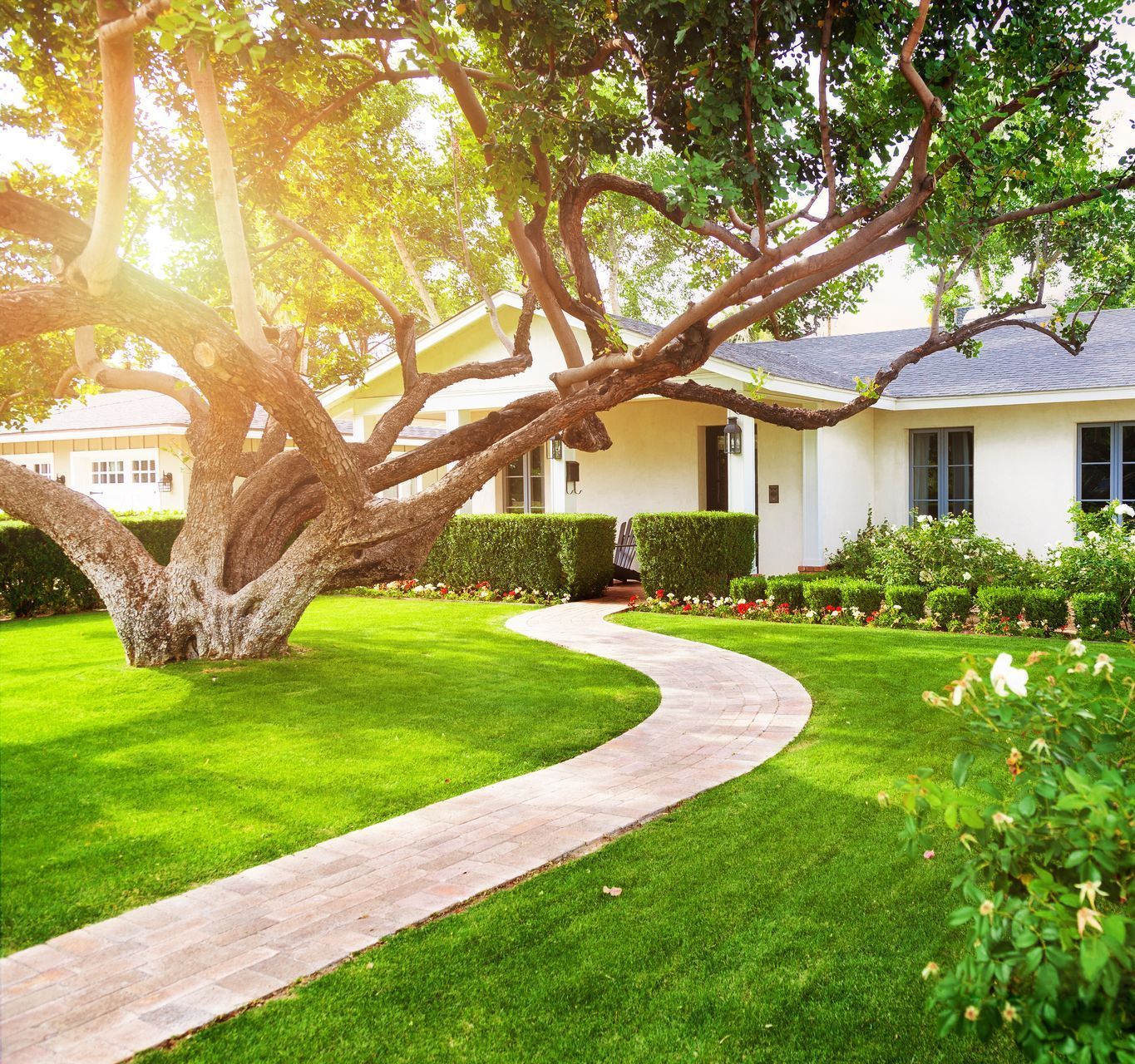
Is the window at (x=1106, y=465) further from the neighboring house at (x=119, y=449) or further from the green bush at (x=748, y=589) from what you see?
the neighboring house at (x=119, y=449)

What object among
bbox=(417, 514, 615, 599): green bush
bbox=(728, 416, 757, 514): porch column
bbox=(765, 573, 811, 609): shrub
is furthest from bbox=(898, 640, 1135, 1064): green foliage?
bbox=(417, 514, 615, 599): green bush

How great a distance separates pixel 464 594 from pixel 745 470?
485 cm

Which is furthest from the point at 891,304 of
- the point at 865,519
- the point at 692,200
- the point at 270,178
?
the point at 692,200

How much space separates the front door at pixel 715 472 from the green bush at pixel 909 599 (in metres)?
5.99

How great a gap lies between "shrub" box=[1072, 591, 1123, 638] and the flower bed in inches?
279

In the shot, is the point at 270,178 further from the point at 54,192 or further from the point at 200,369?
the point at 200,369

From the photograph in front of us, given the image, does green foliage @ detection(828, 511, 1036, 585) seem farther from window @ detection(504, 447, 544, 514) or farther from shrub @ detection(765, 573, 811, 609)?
window @ detection(504, 447, 544, 514)

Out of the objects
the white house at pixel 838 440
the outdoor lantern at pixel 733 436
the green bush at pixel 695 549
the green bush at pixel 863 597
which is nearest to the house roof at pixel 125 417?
the white house at pixel 838 440

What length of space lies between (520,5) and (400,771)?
5.50 metres

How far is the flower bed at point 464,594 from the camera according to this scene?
48.6 feet

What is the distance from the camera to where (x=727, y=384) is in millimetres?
14711

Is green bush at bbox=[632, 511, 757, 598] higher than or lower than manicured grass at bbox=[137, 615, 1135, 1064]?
higher

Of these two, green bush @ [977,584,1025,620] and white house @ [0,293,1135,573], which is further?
white house @ [0,293,1135,573]

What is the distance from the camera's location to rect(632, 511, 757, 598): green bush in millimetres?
13422
